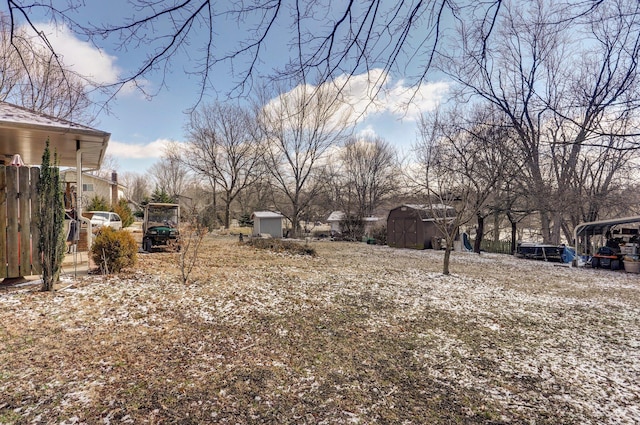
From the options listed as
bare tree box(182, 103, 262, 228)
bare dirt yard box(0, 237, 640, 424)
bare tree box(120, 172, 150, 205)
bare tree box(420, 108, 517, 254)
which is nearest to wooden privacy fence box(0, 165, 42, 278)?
bare dirt yard box(0, 237, 640, 424)

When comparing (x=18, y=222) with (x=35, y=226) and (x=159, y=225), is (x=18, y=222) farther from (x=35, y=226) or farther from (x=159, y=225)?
(x=159, y=225)

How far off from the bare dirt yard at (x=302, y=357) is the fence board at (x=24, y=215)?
21.6 inches

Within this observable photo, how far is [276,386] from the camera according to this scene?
8.80 feet

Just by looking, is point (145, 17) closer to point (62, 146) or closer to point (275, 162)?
point (62, 146)

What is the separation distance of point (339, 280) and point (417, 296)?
2012 millimetres

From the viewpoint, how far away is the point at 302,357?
3.28 metres

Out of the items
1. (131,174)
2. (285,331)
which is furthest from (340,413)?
(131,174)

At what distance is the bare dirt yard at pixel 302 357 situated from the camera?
2.36m

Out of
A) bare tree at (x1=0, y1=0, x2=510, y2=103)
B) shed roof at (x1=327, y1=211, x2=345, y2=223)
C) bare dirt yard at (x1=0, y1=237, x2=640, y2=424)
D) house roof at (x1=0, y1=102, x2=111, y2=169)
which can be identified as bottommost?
bare dirt yard at (x1=0, y1=237, x2=640, y2=424)

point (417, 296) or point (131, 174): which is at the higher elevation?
point (131, 174)

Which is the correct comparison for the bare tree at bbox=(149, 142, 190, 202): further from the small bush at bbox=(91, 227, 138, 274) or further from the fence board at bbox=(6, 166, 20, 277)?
the fence board at bbox=(6, 166, 20, 277)

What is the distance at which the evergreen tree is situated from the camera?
4719 millimetres

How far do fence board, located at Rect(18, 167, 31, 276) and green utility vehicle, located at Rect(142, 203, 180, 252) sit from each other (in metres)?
5.18

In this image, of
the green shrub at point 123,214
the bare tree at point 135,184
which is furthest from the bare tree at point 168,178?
the green shrub at point 123,214
